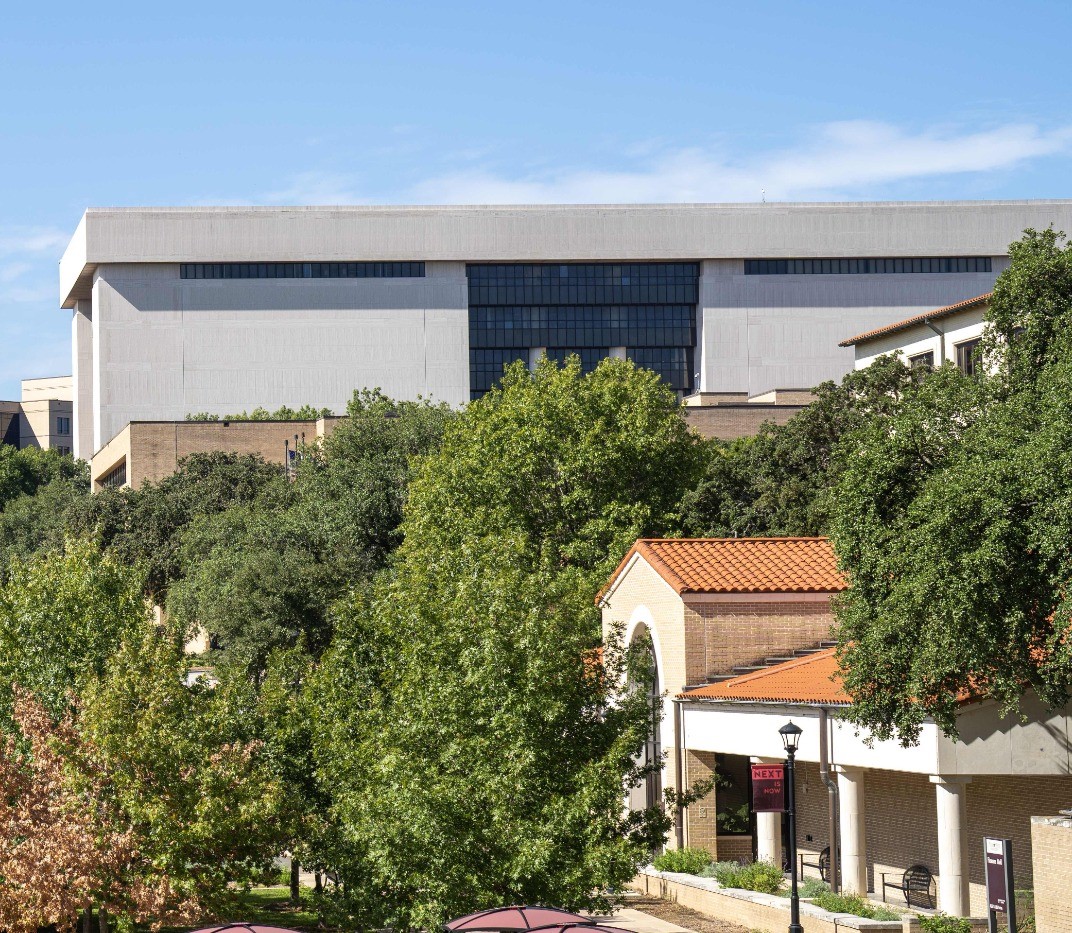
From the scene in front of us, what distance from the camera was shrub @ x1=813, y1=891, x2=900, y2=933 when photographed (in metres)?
26.4

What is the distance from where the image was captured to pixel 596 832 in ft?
75.0

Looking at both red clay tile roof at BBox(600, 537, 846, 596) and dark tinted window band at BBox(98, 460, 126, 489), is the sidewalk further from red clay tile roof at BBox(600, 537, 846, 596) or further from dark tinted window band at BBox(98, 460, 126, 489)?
dark tinted window band at BBox(98, 460, 126, 489)

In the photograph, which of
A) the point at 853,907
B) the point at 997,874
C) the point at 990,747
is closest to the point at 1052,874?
the point at 997,874

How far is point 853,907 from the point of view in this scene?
26.9 meters

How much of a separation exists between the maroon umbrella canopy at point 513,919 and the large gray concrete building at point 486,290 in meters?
111

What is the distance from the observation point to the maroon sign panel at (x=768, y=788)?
2722 cm

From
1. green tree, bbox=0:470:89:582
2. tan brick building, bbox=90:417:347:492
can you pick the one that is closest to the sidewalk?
green tree, bbox=0:470:89:582

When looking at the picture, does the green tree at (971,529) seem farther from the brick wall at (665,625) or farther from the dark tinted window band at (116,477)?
the dark tinted window band at (116,477)

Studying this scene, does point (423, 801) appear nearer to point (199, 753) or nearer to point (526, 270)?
point (199, 753)

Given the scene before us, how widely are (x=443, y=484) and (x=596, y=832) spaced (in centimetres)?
3217

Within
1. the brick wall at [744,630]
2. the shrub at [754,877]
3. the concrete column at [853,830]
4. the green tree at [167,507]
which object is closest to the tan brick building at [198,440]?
the green tree at [167,507]

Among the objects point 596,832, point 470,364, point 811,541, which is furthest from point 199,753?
point 470,364

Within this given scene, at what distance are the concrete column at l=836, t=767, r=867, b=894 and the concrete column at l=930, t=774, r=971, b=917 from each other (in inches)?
98.4

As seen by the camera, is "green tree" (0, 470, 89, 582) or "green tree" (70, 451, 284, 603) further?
"green tree" (0, 470, 89, 582)
